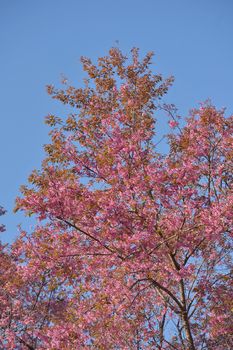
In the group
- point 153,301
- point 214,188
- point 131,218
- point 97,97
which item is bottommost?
point 153,301

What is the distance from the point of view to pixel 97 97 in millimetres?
13336

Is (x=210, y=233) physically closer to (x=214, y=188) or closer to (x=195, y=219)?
(x=195, y=219)

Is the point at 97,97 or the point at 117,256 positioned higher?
the point at 97,97

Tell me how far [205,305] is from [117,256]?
3118mm

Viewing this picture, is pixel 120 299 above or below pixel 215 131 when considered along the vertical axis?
below

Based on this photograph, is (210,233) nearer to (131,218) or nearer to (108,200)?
(131,218)

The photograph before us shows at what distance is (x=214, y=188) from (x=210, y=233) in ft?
8.72

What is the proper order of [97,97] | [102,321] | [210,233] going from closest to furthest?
[210,233], [102,321], [97,97]

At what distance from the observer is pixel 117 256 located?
9.44 meters

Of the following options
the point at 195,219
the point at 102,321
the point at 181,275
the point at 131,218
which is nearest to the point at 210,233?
the point at 195,219

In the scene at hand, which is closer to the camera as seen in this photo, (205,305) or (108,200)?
(108,200)

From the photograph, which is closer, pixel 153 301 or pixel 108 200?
pixel 108 200

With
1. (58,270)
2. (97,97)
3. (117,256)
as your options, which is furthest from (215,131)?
(58,270)

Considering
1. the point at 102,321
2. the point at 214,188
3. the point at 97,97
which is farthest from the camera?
the point at 97,97
